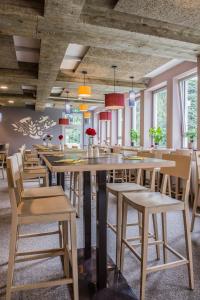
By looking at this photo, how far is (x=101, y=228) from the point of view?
1.64 m

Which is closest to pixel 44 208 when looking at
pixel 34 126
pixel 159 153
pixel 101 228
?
pixel 101 228

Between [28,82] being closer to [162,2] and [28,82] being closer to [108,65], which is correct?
[108,65]

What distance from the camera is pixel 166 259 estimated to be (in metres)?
2.04

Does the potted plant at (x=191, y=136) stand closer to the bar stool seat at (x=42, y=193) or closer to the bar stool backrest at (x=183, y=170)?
the bar stool backrest at (x=183, y=170)

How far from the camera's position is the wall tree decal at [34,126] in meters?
11.9

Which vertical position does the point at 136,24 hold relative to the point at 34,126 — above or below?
above

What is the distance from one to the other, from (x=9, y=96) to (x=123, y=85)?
4458 millimetres

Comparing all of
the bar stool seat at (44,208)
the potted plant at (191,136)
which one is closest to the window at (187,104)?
the potted plant at (191,136)

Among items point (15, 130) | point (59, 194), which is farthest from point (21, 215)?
point (15, 130)

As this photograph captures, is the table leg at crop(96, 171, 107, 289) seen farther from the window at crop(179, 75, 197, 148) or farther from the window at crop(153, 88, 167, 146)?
the window at crop(153, 88, 167, 146)

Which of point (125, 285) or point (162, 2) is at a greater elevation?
point (162, 2)

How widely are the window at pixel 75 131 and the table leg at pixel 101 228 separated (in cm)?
1194

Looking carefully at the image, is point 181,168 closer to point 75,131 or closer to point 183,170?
point 183,170

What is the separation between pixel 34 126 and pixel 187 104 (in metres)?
8.11
